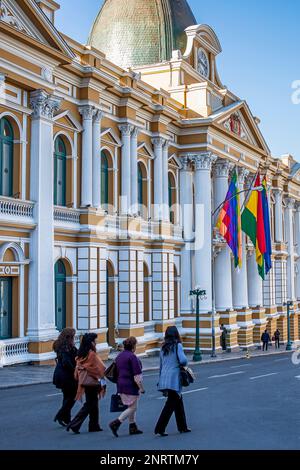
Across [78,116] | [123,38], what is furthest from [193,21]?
[78,116]

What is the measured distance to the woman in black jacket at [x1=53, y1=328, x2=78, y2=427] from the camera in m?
11.2

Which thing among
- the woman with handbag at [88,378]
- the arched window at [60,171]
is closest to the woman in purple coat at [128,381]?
the woman with handbag at [88,378]

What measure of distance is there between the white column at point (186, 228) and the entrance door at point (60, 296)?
10.8 m

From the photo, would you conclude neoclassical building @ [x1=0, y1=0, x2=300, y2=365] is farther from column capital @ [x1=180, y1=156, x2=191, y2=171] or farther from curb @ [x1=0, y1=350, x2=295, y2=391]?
curb @ [x1=0, y1=350, x2=295, y2=391]

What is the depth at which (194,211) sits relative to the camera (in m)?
36.2

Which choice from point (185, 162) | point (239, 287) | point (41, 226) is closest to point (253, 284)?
point (239, 287)

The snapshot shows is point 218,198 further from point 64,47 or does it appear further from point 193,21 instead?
point 64,47

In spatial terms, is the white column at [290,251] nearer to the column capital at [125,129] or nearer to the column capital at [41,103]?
the column capital at [125,129]

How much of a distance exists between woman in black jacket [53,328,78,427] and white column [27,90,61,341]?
11.5m

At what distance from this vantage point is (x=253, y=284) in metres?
44.4

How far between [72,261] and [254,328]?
1986cm

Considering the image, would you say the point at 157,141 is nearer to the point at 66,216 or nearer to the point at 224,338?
the point at 66,216

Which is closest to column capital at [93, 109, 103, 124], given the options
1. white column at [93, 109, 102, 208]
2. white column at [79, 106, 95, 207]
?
white column at [93, 109, 102, 208]

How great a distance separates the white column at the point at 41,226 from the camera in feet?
74.9
